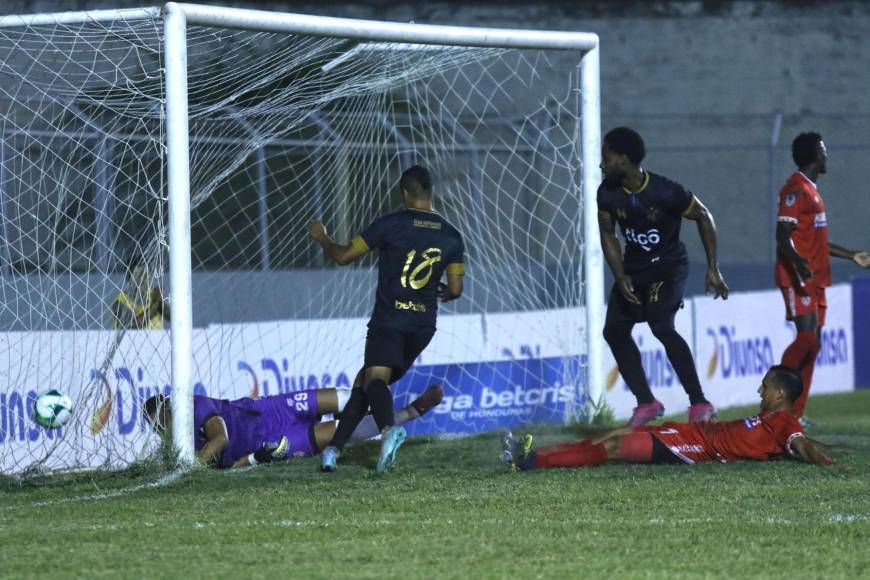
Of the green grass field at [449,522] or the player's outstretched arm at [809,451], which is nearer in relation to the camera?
the green grass field at [449,522]

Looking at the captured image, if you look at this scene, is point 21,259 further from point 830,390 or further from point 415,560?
point 830,390

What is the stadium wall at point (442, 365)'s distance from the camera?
9.02m

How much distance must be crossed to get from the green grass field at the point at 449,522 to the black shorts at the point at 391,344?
1.87 feet

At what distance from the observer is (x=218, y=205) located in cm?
1388

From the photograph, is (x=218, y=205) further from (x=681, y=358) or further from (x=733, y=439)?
(x=733, y=439)

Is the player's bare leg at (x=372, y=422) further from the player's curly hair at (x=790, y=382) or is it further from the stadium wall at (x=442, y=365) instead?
the player's curly hair at (x=790, y=382)

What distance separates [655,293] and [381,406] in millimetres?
1895

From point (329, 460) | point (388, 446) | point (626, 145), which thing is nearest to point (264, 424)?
point (329, 460)

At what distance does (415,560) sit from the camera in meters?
5.29

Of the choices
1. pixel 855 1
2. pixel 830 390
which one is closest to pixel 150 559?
pixel 830 390

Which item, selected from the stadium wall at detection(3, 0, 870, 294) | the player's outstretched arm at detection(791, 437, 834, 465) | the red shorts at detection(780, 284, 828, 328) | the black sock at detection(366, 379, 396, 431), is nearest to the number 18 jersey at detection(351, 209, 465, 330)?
the black sock at detection(366, 379, 396, 431)

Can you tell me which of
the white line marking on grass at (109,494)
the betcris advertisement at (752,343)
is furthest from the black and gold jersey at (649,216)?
the betcris advertisement at (752,343)

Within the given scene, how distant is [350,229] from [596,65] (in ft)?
11.1

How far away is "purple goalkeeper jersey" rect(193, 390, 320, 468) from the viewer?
833 centimetres
